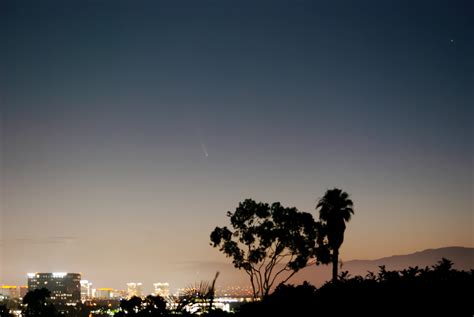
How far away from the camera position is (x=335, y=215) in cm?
4428

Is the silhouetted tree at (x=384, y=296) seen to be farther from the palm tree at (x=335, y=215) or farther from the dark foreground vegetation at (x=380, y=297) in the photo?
the palm tree at (x=335, y=215)

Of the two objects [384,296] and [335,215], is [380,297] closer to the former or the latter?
[384,296]

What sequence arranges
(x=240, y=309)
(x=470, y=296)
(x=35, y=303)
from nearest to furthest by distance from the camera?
(x=470, y=296), (x=240, y=309), (x=35, y=303)

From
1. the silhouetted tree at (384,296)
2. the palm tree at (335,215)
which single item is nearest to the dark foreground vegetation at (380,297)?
the silhouetted tree at (384,296)

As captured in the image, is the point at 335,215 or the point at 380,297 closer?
the point at 380,297

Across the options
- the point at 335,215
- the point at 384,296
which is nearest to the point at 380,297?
the point at 384,296

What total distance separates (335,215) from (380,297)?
32304mm

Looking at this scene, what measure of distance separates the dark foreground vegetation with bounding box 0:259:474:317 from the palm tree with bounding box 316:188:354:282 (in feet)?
95.8

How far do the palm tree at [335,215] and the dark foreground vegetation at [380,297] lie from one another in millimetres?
29198

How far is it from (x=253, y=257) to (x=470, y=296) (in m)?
32.2

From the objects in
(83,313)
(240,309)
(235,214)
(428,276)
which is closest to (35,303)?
(235,214)

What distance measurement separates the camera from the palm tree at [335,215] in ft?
145

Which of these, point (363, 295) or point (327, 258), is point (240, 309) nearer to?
point (363, 295)

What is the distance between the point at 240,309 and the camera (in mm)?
15125
